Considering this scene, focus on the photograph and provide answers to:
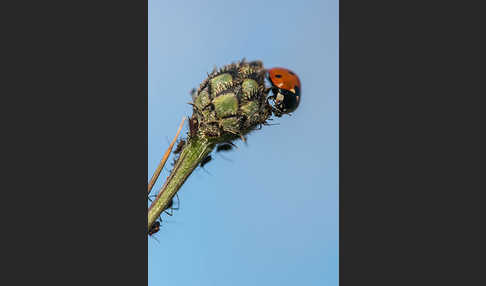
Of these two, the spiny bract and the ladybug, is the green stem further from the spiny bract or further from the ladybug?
the ladybug

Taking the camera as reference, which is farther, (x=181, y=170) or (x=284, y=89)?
(x=284, y=89)

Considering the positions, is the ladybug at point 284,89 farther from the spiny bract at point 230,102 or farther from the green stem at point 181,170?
the green stem at point 181,170

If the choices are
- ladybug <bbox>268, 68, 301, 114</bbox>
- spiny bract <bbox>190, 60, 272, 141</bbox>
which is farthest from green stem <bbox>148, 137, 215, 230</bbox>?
ladybug <bbox>268, 68, 301, 114</bbox>

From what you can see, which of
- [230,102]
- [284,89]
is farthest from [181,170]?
[284,89]

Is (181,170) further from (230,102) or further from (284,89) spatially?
(284,89)

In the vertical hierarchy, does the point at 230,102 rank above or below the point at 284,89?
below
